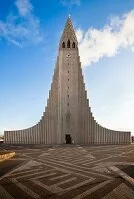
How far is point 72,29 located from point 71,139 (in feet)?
85.2

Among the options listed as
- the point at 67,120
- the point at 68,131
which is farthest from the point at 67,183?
the point at 67,120

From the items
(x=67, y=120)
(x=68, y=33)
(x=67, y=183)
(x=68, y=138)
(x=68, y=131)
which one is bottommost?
(x=68, y=138)

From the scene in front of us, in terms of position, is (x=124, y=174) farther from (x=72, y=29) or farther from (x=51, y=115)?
(x=72, y=29)

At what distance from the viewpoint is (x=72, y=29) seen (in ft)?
197

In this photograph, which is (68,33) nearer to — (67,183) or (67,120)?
(67,120)

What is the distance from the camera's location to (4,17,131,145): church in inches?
2110

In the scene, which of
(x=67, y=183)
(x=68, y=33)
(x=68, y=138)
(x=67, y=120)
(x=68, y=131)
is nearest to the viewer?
(x=67, y=183)

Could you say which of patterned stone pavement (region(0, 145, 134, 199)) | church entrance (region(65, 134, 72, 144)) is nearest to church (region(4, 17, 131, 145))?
church entrance (region(65, 134, 72, 144))

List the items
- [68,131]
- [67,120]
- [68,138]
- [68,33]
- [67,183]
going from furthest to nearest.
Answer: [68,33]
[67,120]
[68,138]
[68,131]
[67,183]

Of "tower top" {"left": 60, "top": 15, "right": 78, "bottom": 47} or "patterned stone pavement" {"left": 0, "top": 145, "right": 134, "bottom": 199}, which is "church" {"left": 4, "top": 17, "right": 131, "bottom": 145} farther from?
"patterned stone pavement" {"left": 0, "top": 145, "right": 134, "bottom": 199}

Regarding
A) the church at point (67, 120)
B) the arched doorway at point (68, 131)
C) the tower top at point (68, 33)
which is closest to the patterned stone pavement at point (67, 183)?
the church at point (67, 120)

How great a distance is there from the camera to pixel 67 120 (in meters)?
55.1

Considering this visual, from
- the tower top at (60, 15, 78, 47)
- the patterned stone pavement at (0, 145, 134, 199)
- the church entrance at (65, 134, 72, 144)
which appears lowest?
the church entrance at (65, 134, 72, 144)

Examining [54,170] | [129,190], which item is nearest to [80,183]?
[129,190]
